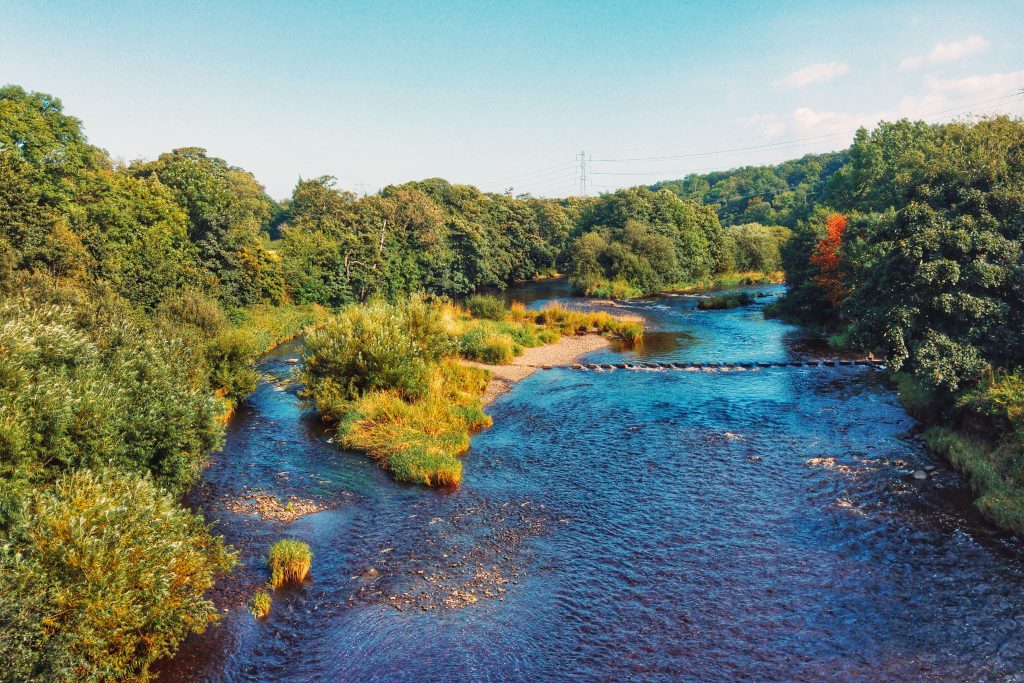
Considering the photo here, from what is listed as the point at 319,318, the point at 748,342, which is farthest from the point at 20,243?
the point at 748,342

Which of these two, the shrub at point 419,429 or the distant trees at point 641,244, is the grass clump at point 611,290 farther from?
the shrub at point 419,429

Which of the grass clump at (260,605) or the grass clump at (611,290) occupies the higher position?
the grass clump at (611,290)

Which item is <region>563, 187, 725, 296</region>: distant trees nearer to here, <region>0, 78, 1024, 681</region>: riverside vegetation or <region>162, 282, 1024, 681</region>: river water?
<region>0, 78, 1024, 681</region>: riverside vegetation

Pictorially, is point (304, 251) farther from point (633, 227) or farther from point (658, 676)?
point (658, 676)

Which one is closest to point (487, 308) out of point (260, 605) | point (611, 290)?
point (611, 290)

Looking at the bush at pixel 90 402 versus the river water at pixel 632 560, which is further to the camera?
the bush at pixel 90 402

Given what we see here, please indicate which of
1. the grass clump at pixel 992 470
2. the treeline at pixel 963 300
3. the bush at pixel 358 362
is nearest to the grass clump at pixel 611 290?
the bush at pixel 358 362
